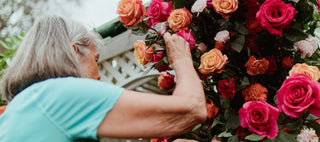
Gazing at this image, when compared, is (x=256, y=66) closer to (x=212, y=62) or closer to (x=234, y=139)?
(x=212, y=62)

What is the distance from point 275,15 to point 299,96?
0.30 metres

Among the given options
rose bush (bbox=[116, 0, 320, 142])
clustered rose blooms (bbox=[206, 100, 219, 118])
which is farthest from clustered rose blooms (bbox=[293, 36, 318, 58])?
clustered rose blooms (bbox=[206, 100, 219, 118])

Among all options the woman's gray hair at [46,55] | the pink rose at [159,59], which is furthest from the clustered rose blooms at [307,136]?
the woman's gray hair at [46,55]

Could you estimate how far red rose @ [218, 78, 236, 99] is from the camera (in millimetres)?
1271

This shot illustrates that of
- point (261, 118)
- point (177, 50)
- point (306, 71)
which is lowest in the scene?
point (261, 118)

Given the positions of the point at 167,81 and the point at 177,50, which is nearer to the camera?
the point at 177,50

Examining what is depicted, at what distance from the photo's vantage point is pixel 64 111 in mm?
995

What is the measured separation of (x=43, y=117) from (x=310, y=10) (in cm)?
98

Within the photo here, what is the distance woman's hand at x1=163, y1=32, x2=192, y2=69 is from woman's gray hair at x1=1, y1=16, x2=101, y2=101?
0.32m

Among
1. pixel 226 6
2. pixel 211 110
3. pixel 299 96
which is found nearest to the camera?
pixel 299 96

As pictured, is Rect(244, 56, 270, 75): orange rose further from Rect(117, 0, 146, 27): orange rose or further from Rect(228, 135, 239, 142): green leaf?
Rect(117, 0, 146, 27): orange rose

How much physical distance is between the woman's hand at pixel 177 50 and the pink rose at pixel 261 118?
26 centimetres

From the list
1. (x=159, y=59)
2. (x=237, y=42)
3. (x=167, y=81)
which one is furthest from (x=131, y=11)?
(x=237, y=42)

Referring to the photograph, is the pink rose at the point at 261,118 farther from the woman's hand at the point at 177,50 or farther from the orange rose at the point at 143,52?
the orange rose at the point at 143,52
